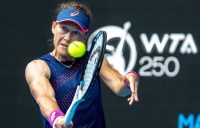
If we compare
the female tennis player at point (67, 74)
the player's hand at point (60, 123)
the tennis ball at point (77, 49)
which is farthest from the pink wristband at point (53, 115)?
the tennis ball at point (77, 49)

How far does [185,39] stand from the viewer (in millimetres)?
7199

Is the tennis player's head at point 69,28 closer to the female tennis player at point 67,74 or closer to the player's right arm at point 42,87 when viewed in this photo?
the female tennis player at point 67,74

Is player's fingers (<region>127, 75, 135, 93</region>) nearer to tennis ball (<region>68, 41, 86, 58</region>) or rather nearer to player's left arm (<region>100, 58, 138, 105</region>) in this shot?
player's left arm (<region>100, 58, 138, 105</region>)

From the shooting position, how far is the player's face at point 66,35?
479cm

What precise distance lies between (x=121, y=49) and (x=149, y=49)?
27 centimetres

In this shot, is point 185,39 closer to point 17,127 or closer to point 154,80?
point 154,80

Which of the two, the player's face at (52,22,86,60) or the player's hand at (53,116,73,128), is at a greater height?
the player's face at (52,22,86,60)

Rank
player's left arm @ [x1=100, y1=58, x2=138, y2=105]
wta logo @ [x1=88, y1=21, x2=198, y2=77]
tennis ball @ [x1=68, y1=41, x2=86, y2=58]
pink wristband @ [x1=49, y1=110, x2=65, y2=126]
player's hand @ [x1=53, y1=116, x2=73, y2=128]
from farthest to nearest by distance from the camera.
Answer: wta logo @ [x1=88, y1=21, x2=198, y2=77] < player's left arm @ [x1=100, y1=58, x2=138, y2=105] < tennis ball @ [x1=68, y1=41, x2=86, y2=58] < pink wristband @ [x1=49, y1=110, x2=65, y2=126] < player's hand @ [x1=53, y1=116, x2=73, y2=128]

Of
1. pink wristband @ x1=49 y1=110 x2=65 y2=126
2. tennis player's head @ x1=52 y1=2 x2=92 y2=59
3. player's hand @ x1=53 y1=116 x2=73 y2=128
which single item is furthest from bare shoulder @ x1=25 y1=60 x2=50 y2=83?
player's hand @ x1=53 y1=116 x2=73 y2=128

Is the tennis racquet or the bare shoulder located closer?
the tennis racquet

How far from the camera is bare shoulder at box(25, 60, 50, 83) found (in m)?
4.75

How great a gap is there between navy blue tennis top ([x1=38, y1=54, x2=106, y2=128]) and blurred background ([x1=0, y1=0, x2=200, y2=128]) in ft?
7.44

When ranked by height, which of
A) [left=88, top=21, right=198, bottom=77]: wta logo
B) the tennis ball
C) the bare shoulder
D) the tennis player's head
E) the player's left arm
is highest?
the tennis player's head

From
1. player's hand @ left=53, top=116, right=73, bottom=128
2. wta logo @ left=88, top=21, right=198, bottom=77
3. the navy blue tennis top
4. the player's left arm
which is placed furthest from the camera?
wta logo @ left=88, top=21, right=198, bottom=77
